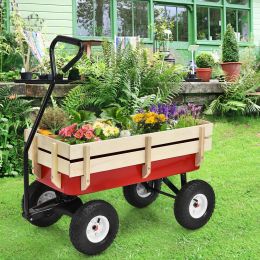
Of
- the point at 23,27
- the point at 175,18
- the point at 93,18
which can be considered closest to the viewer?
the point at 23,27

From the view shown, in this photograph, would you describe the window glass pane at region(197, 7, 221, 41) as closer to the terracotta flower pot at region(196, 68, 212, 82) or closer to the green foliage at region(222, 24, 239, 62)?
the green foliage at region(222, 24, 239, 62)

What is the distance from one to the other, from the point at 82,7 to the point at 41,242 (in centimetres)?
742

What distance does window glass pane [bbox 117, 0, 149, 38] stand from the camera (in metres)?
10.2

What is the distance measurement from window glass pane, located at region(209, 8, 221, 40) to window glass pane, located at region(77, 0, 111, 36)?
121 inches

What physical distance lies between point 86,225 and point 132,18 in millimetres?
8231

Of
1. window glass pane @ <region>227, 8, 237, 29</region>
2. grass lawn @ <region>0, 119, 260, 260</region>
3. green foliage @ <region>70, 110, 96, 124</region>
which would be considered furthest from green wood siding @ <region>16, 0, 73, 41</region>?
green foliage @ <region>70, 110, 96, 124</region>

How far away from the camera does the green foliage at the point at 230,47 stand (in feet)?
27.2

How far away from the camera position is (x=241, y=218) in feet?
11.9

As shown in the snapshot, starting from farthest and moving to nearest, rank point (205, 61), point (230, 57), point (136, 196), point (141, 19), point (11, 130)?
point (141, 19), point (205, 61), point (230, 57), point (11, 130), point (136, 196)

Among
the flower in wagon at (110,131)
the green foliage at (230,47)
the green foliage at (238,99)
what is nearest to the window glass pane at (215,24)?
the green foliage at (230,47)

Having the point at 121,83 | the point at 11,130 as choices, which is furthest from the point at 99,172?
the point at 121,83

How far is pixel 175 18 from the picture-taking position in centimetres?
1101

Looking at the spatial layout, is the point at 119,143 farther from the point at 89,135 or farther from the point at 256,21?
the point at 256,21

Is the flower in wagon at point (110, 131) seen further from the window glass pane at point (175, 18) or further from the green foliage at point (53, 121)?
the window glass pane at point (175, 18)
